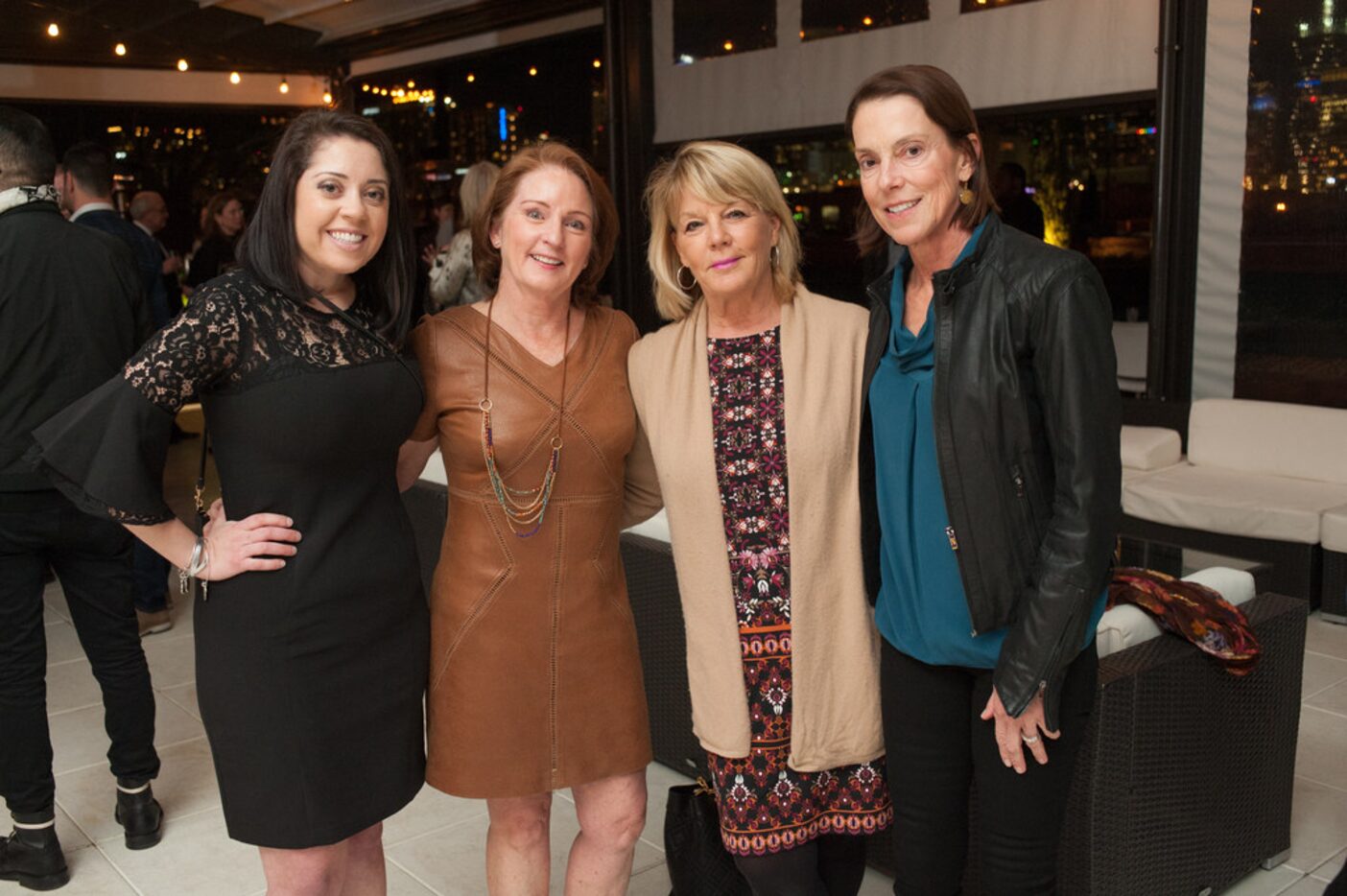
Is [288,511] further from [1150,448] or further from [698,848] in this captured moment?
[1150,448]

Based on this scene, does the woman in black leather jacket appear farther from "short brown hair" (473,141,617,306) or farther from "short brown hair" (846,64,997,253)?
"short brown hair" (473,141,617,306)

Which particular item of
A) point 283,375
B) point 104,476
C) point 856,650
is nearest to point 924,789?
point 856,650

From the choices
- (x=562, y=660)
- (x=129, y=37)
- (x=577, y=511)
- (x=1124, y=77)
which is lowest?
(x=562, y=660)

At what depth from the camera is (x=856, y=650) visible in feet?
7.40

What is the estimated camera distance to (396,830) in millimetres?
3688

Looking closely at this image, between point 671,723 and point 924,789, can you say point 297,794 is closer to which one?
point 924,789

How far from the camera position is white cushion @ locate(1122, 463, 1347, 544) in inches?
217

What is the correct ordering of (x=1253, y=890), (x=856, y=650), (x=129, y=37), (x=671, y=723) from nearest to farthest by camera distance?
1. (x=856, y=650)
2. (x=1253, y=890)
3. (x=671, y=723)
4. (x=129, y=37)

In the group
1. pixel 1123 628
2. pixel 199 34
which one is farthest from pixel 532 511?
pixel 199 34

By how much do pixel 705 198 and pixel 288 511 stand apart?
35.4 inches

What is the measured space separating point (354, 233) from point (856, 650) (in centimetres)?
113

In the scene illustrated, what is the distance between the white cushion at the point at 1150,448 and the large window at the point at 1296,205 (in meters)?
0.63

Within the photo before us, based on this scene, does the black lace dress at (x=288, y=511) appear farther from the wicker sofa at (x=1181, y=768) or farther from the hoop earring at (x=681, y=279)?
the wicker sofa at (x=1181, y=768)

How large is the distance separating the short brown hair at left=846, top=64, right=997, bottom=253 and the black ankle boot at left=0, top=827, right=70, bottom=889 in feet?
9.51
